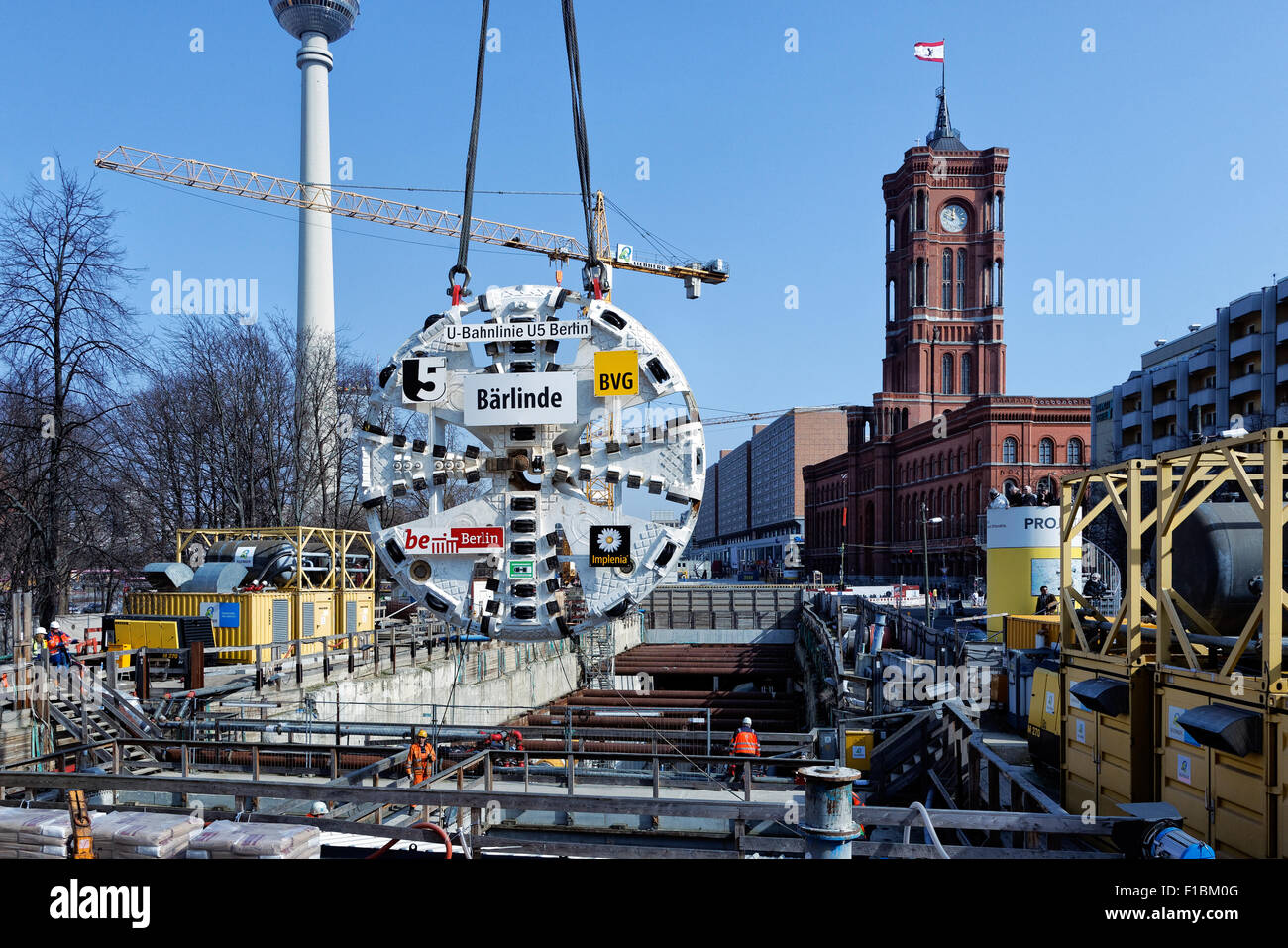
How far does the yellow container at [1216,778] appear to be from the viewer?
8.74m

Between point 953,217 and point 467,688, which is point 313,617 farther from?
point 953,217

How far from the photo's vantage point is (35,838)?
7.65 metres

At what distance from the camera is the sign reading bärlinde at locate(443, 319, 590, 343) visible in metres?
6.88

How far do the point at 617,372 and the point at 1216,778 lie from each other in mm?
7944

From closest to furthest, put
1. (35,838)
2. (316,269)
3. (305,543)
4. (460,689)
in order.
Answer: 1. (35,838)
2. (460,689)
3. (305,543)
4. (316,269)

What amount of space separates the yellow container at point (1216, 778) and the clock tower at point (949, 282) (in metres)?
113

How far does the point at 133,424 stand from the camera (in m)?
54.3

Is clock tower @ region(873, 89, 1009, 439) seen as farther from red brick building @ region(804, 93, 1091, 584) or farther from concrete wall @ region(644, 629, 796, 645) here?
concrete wall @ region(644, 629, 796, 645)

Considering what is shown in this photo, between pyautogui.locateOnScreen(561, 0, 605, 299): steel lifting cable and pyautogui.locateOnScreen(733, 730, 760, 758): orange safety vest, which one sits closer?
pyautogui.locateOnScreen(561, 0, 605, 299): steel lifting cable

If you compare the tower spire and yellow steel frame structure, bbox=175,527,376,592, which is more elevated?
the tower spire

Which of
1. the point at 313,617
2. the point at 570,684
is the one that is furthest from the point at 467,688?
the point at 570,684

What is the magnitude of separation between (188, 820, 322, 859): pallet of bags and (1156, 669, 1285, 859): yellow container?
8.74 m

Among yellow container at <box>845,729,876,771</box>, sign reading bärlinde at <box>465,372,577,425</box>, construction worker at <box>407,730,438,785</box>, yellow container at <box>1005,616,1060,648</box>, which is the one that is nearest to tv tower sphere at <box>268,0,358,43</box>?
yellow container at <box>1005,616,1060,648</box>
